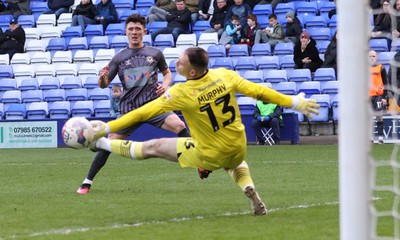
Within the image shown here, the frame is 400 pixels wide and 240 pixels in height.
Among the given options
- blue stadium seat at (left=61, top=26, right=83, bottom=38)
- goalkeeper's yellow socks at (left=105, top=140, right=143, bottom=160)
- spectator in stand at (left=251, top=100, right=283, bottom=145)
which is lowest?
spectator in stand at (left=251, top=100, right=283, bottom=145)

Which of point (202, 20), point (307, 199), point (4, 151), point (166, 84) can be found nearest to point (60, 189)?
point (166, 84)

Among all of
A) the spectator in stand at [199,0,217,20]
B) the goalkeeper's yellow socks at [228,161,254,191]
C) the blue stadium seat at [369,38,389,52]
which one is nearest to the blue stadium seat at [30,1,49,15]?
the spectator in stand at [199,0,217,20]

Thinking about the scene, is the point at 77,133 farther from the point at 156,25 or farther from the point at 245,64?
the point at 156,25

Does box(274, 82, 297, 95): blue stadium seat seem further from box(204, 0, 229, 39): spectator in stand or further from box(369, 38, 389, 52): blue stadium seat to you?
box(204, 0, 229, 39): spectator in stand

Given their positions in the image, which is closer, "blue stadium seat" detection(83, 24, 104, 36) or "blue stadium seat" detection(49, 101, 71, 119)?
"blue stadium seat" detection(49, 101, 71, 119)

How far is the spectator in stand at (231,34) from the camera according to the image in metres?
25.4

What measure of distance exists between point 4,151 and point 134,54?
11.6m

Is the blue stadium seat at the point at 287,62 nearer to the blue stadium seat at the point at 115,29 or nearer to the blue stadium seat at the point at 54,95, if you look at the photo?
the blue stadium seat at the point at 115,29

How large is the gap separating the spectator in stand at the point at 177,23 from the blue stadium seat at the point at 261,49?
2.42m

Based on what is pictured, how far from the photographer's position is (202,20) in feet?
89.7

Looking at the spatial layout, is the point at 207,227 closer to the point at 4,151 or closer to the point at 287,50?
the point at 4,151

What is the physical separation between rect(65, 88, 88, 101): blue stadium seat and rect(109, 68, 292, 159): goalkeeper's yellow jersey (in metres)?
17.2

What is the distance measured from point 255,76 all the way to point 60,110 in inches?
205

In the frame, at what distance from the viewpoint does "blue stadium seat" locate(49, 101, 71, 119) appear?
25609 mm
